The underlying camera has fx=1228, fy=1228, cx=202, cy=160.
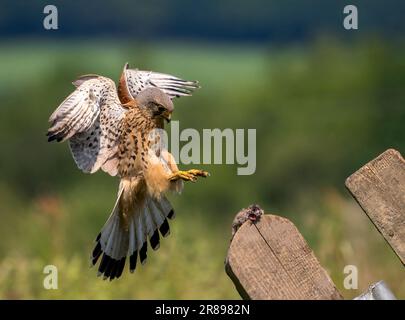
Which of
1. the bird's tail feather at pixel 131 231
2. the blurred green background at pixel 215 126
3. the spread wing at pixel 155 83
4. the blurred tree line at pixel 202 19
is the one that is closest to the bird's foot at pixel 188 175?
the bird's tail feather at pixel 131 231

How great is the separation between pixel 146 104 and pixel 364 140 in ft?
13.9

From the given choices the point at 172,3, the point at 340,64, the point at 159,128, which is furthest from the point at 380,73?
the point at 172,3

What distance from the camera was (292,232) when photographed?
3566 millimetres

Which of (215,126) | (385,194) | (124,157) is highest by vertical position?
(215,126)

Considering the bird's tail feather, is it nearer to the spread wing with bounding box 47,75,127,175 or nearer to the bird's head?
the spread wing with bounding box 47,75,127,175

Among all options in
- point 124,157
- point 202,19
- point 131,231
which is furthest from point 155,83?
point 202,19

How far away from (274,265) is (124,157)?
1664 mm

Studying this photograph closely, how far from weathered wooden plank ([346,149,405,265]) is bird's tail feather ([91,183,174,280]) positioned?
149 cm

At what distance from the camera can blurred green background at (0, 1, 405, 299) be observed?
5871 millimetres

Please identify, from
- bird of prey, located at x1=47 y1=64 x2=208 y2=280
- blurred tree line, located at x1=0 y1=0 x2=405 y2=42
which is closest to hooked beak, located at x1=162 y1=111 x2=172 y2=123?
bird of prey, located at x1=47 y1=64 x2=208 y2=280

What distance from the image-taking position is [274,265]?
3.52 meters

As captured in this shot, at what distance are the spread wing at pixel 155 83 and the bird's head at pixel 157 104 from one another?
0.61ft

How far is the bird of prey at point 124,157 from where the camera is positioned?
16.0ft

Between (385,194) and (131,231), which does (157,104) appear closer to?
(131,231)
